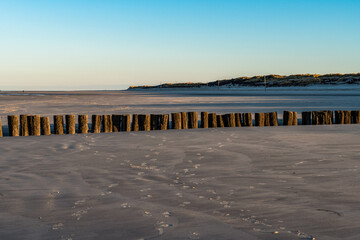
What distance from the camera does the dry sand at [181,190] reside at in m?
4.13

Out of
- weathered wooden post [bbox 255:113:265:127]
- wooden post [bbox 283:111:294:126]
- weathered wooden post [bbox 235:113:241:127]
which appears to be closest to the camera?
weathered wooden post [bbox 235:113:241:127]

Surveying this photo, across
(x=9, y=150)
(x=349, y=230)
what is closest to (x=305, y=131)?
(x=9, y=150)

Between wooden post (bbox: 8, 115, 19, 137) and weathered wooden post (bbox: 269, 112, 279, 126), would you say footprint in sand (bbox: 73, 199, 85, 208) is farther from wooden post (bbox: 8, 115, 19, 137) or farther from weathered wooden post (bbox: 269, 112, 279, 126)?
weathered wooden post (bbox: 269, 112, 279, 126)

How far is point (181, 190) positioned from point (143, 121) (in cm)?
763

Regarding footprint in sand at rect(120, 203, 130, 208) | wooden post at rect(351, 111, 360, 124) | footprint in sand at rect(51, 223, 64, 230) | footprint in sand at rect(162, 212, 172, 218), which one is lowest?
footprint in sand at rect(162, 212, 172, 218)

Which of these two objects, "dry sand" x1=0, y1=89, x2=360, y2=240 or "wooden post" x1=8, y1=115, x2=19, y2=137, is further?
"wooden post" x1=8, y1=115, x2=19, y2=137

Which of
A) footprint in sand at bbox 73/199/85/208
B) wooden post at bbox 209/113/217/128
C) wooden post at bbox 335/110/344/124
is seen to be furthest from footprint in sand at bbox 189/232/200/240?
wooden post at bbox 335/110/344/124

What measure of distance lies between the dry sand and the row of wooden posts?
2136mm

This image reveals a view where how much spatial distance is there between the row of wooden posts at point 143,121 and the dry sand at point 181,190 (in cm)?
214

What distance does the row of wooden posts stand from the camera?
12.1m

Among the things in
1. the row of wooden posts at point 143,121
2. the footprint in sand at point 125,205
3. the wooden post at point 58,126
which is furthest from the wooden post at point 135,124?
the footprint in sand at point 125,205

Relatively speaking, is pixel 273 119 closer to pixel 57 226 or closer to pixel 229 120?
pixel 229 120

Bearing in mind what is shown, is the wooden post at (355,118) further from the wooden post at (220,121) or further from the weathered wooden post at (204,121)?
the weathered wooden post at (204,121)

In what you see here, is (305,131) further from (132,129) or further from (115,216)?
(115,216)
